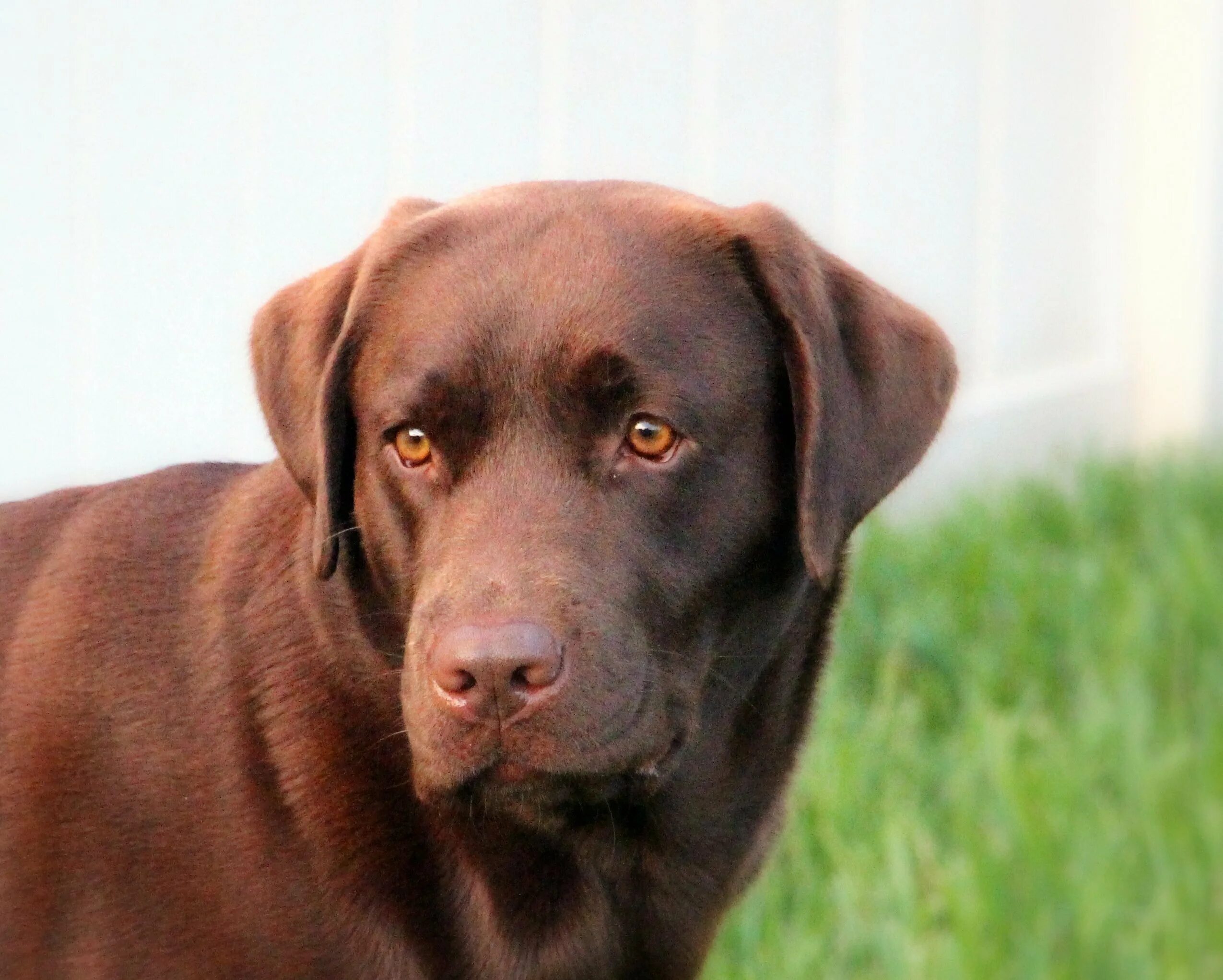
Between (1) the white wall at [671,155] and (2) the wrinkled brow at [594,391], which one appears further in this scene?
(1) the white wall at [671,155]

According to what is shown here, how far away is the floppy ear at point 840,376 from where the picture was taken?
9.57 ft

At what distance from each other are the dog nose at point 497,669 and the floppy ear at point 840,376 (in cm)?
53

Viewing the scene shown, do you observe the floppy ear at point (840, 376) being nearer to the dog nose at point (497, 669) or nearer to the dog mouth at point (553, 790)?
the dog mouth at point (553, 790)

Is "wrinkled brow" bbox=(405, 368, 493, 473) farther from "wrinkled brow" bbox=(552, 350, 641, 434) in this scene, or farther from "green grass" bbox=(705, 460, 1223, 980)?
"green grass" bbox=(705, 460, 1223, 980)

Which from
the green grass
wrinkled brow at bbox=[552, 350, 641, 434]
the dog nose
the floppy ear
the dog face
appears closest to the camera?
the dog nose

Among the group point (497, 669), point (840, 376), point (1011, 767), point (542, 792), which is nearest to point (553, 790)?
point (542, 792)

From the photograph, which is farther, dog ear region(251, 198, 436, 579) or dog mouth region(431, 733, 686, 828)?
dog ear region(251, 198, 436, 579)

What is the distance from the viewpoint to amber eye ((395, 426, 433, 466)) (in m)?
2.89

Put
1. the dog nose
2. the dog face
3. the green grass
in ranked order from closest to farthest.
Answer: the dog nose
the dog face
the green grass

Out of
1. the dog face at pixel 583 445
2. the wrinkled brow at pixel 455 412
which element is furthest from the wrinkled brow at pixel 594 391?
the wrinkled brow at pixel 455 412

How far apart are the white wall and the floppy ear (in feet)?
7.49

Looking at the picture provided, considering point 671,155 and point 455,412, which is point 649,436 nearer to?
point 455,412

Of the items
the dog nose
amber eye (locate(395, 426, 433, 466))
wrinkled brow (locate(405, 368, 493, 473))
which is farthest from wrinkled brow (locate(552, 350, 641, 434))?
the dog nose

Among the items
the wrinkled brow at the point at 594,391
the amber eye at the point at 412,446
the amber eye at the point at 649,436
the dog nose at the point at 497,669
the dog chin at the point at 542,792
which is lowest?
the dog chin at the point at 542,792
